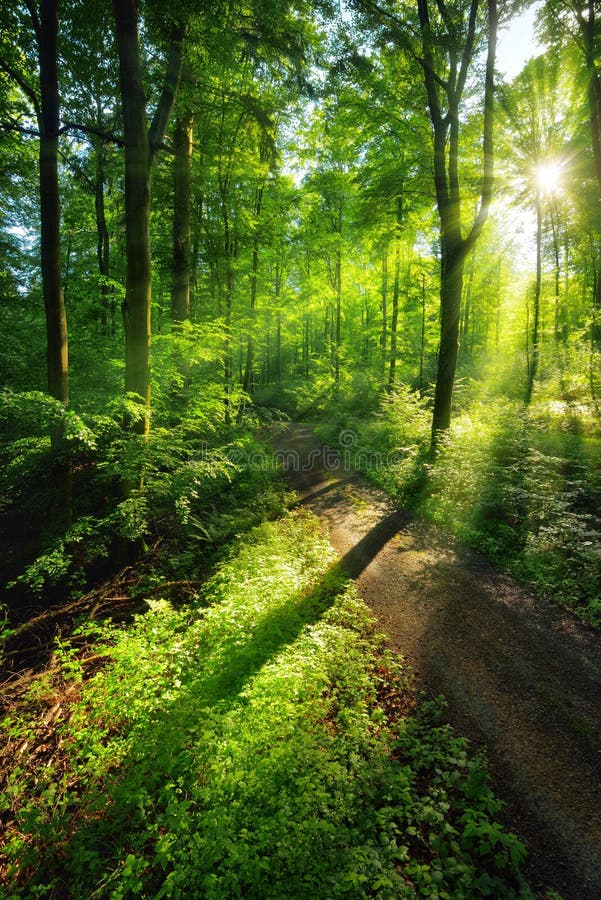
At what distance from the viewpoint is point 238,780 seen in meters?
2.92

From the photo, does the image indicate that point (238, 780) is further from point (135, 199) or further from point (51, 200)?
point (51, 200)

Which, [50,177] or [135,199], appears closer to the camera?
[135,199]

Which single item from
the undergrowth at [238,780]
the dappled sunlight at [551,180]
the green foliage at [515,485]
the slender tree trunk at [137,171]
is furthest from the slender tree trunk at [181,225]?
A: the dappled sunlight at [551,180]

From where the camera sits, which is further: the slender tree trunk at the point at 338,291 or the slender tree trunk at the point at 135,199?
the slender tree trunk at the point at 338,291

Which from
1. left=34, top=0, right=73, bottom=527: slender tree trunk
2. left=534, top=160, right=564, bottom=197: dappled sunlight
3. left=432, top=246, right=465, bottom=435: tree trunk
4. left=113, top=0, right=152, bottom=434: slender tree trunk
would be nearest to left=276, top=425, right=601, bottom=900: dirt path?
left=432, top=246, right=465, bottom=435: tree trunk

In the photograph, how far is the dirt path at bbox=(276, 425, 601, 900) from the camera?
280cm

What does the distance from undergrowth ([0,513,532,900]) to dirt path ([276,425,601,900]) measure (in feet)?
1.01

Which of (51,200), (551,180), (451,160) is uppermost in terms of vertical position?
(551,180)

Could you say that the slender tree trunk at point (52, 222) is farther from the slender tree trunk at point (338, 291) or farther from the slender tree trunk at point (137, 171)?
the slender tree trunk at point (338, 291)

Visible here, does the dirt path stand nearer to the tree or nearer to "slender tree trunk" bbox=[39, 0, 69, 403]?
the tree

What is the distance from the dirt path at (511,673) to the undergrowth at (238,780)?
308 millimetres

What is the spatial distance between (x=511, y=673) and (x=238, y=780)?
334cm

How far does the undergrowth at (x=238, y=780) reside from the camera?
8.14ft

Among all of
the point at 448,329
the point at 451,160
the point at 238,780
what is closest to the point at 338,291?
the point at 451,160
